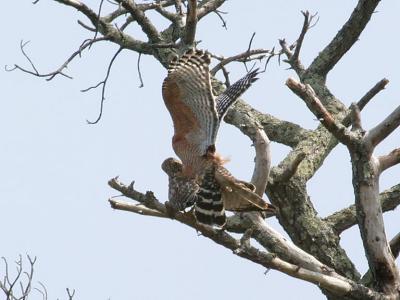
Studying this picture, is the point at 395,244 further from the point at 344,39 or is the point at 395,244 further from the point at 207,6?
the point at 207,6

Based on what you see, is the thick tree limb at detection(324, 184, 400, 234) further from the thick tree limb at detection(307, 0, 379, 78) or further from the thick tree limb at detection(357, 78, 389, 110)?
the thick tree limb at detection(307, 0, 379, 78)

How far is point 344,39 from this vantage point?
8.11 meters

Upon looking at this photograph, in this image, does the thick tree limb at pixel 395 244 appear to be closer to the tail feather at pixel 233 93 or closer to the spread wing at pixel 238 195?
the spread wing at pixel 238 195

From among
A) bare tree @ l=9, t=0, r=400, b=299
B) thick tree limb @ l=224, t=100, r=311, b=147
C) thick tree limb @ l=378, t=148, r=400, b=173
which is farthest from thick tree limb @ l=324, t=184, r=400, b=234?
thick tree limb @ l=378, t=148, r=400, b=173

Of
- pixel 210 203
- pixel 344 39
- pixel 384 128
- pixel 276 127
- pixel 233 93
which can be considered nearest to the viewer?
pixel 384 128

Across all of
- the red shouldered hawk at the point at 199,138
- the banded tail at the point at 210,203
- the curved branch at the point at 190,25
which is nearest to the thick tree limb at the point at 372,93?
the red shouldered hawk at the point at 199,138

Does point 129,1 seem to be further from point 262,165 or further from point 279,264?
point 279,264

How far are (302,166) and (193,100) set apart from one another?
1089 mm

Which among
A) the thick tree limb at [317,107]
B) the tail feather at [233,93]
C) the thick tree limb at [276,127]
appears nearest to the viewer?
the thick tree limb at [317,107]

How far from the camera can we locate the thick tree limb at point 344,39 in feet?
26.0

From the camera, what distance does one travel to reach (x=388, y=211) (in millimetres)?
7570

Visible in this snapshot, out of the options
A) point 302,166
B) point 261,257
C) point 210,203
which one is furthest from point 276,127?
point 261,257

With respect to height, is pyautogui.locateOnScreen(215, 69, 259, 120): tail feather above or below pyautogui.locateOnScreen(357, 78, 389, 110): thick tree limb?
above

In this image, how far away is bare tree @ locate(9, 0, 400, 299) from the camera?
6.21 meters
